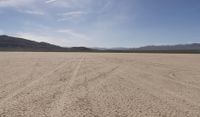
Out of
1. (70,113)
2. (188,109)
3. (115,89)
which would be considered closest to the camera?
(70,113)

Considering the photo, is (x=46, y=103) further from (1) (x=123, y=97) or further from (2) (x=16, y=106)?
(1) (x=123, y=97)

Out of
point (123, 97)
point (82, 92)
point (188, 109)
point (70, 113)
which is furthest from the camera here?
point (82, 92)

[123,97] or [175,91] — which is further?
[175,91]

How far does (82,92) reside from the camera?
271 inches

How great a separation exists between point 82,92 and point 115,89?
4.01 feet

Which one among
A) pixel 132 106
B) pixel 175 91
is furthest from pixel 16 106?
pixel 175 91

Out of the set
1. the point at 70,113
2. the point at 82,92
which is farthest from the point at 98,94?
the point at 70,113

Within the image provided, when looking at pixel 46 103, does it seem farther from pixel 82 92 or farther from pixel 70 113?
pixel 82 92

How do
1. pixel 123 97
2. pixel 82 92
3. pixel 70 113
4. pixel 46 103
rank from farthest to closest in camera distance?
1. pixel 82 92
2. pixel 123 97
3. pixel 46 103
4. pixel 70 113

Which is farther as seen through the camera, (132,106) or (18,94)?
(18,94)

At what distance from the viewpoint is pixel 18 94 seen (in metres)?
6.50

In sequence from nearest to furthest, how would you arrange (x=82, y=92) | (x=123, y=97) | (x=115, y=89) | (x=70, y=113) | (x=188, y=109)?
(x=70, y=113), (x=188, y=109), (x=123, y=97), (x=82, y=92), (x=115, y=89)

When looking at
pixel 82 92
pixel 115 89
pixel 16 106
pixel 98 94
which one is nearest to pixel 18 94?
pixel 16 106

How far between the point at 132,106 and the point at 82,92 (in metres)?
2.04
